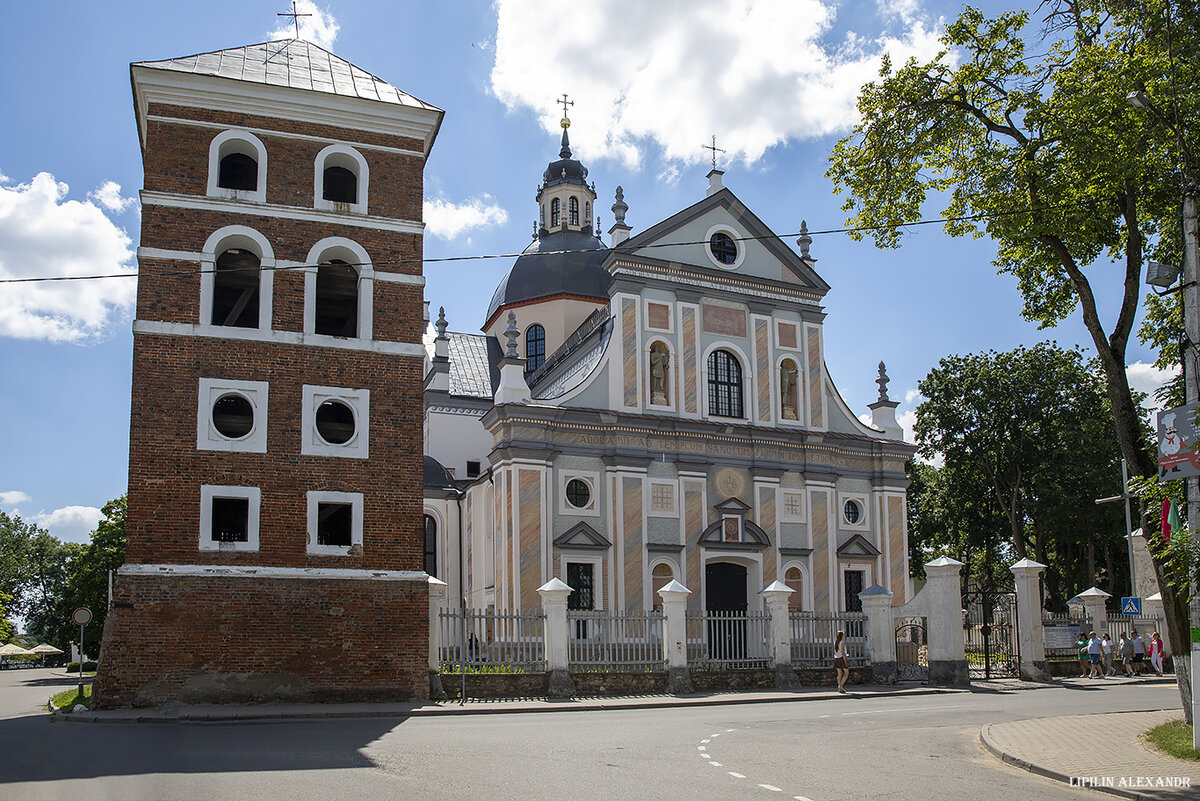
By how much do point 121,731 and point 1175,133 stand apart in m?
15.9

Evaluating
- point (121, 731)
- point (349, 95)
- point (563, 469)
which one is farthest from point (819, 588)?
point (121, 731)

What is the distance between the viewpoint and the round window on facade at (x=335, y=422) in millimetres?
21438

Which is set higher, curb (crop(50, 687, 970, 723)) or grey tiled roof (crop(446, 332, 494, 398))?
grey tiled roof (crop(446, 332, 494, 398))

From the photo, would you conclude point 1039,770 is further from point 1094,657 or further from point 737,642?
point 1094,657

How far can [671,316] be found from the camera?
111 ft

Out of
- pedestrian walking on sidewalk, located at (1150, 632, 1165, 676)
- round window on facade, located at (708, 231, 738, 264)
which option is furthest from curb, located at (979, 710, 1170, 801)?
round window on facade, located at (708, 231, 738, 264)

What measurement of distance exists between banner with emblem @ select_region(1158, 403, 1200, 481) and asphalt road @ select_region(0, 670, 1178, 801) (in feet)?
11.4

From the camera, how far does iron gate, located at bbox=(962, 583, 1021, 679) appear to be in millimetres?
27188

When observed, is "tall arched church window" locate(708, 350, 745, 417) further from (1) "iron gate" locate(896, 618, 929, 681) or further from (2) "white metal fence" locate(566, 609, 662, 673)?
(2) "white metal fence" locate(566, 609, 662, 673)

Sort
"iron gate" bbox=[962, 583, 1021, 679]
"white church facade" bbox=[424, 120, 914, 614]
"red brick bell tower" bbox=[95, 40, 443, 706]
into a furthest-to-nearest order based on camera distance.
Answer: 1. "white church facade" bbox=[424, 120, 914, 614]
2. "iron gate" bbox=[962, 583, 1021, 679]
3. "red brick bell tower" bbox=[95, 40, 443, 706]

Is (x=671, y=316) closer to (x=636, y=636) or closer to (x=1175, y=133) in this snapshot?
(x=636, y=636)

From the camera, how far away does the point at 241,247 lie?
21.8m

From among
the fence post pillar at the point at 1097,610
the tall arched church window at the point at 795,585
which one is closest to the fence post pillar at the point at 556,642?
the tall arched church window at the point at 795,585

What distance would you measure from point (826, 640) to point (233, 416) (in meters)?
15.7
